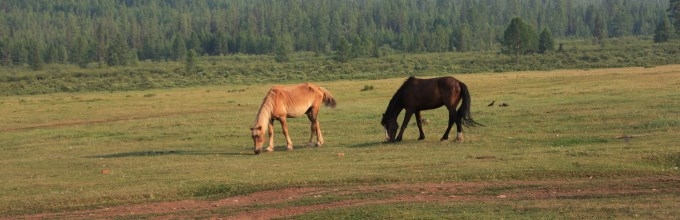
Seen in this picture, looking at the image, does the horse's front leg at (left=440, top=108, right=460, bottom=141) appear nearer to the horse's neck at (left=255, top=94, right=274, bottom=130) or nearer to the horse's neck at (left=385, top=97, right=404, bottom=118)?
the horse's neck at (left=385, top=97, right=404, bottom=118)

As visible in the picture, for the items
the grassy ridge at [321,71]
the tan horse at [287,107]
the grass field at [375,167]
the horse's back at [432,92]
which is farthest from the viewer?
the grassy ridge at [321,71]

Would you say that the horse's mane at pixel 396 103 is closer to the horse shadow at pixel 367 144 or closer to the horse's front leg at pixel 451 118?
the horse shadow at pixel 367 144

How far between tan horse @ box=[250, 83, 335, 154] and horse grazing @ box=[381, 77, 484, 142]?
6.67 ft

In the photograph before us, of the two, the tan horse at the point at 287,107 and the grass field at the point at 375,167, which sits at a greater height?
the tan horse at the point at 287,107

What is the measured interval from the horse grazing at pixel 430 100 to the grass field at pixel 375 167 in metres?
0.58

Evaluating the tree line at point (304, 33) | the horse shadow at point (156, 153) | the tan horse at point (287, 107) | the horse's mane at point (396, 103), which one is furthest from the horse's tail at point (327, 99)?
the tree line at point (304, 33)

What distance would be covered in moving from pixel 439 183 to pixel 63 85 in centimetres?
7323

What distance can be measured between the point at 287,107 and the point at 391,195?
8886 mm

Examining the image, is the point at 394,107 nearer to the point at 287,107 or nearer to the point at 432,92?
the point at 432,92

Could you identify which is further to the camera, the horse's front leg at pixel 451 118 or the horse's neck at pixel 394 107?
the horse's neck at pixel 394 107

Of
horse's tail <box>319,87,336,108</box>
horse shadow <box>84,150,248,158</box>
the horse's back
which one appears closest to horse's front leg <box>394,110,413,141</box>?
the horse's back

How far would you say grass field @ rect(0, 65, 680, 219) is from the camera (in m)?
13.3

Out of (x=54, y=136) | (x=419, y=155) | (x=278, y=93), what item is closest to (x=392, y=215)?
(x=419, y=155)

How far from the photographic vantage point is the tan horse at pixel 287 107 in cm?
2175
